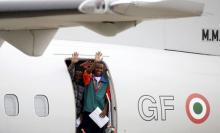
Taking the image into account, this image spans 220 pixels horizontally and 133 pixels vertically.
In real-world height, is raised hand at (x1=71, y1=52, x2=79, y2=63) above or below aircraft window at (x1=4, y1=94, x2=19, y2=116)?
above

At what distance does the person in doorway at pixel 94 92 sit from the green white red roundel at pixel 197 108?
1870 mm

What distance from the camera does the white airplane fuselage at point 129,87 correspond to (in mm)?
11273

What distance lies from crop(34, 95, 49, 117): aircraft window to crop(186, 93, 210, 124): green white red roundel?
319cm

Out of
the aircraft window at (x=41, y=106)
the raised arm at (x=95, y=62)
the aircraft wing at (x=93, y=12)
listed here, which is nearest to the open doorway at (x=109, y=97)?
the raised arm at (x=95, y=62)

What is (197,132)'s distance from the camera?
13.7m

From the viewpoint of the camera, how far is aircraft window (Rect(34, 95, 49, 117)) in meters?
11.5

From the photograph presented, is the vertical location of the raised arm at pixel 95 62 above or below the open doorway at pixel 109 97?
above

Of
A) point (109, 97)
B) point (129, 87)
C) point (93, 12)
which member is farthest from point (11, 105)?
point (93, 12)

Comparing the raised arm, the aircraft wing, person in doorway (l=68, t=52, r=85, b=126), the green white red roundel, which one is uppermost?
the aircraft wing

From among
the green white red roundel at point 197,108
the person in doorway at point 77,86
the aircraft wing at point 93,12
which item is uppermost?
the aircraft wing at point 93,12

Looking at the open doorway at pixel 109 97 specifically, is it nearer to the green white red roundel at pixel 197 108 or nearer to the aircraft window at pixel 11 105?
the aircraft window at pixel 11 105

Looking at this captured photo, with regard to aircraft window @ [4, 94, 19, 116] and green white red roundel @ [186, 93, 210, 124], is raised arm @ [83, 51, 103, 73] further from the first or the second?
green white red roundel @ [186, 93, 210, 124]

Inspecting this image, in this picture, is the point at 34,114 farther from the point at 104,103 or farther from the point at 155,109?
the point at 155,109

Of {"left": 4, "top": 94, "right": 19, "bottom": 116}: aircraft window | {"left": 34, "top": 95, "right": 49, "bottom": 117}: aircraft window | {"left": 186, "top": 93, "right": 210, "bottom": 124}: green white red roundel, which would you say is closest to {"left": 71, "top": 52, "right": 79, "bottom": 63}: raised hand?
{"left": 34, "top": 95, "right": 49, "bottom": 117}: aircraft window
